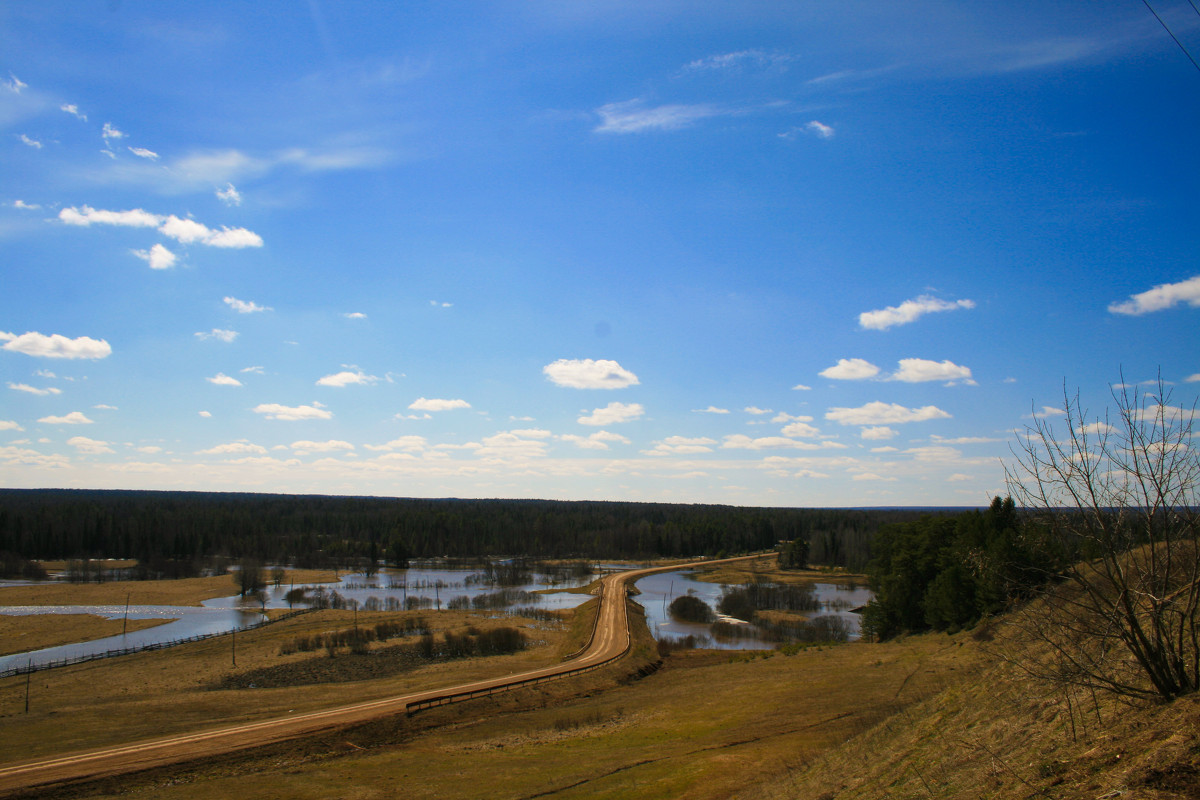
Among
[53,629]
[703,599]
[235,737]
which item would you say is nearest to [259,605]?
[53,629]

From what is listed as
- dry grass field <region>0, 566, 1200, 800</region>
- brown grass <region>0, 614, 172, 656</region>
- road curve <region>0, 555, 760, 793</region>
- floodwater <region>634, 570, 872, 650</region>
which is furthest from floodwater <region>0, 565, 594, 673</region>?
road curve <region>0, 555, 760, 793</region>

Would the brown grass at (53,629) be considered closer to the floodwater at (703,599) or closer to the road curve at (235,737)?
the road curve at (235,737)

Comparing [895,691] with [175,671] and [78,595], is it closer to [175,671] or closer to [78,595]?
[175,671]

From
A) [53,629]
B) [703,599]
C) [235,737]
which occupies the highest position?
[235,737]

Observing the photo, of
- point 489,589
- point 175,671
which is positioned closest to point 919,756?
point 175,671

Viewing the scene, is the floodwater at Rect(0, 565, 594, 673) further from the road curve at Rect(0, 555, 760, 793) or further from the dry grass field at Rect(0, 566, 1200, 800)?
the road curve at Rect(0, 555, 760, 793)

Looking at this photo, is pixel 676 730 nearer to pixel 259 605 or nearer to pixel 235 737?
pixel 235 737
